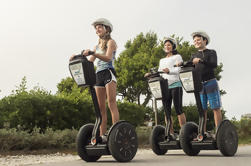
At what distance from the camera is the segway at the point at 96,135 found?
5637 mm

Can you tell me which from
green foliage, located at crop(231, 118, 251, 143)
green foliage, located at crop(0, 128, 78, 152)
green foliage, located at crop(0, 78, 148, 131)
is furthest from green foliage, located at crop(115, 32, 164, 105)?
green foliage, located at crop(0, 128, 78, 152)

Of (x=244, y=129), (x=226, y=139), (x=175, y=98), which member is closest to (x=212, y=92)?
(x=175, y=98)

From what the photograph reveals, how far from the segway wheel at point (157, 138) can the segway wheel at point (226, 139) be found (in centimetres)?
130

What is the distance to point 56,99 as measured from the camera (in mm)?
12195

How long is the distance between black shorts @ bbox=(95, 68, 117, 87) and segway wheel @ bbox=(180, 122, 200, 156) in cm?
184

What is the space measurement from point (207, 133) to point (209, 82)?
95 centimetres

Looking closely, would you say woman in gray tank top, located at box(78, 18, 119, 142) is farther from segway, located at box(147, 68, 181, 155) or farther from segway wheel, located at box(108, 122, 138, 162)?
segway, located at box(147, 68, 181, 155)

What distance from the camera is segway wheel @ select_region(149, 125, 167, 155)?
765 centimetres

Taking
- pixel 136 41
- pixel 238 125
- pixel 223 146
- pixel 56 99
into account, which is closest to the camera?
pixel 223 146

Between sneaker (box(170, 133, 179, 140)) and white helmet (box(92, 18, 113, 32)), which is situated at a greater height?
white helmet (box(92, 18, 113, 32))

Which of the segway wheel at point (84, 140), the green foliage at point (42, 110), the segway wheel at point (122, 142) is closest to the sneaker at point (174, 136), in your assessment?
the segway wheel at point (122, 142)

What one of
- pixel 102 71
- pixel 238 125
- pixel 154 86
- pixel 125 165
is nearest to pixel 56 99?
pixel 154 86

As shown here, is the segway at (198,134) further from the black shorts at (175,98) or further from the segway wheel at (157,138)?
the segway wheel at (157,138)

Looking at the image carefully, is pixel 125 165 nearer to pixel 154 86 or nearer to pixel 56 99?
pixel 154 86
